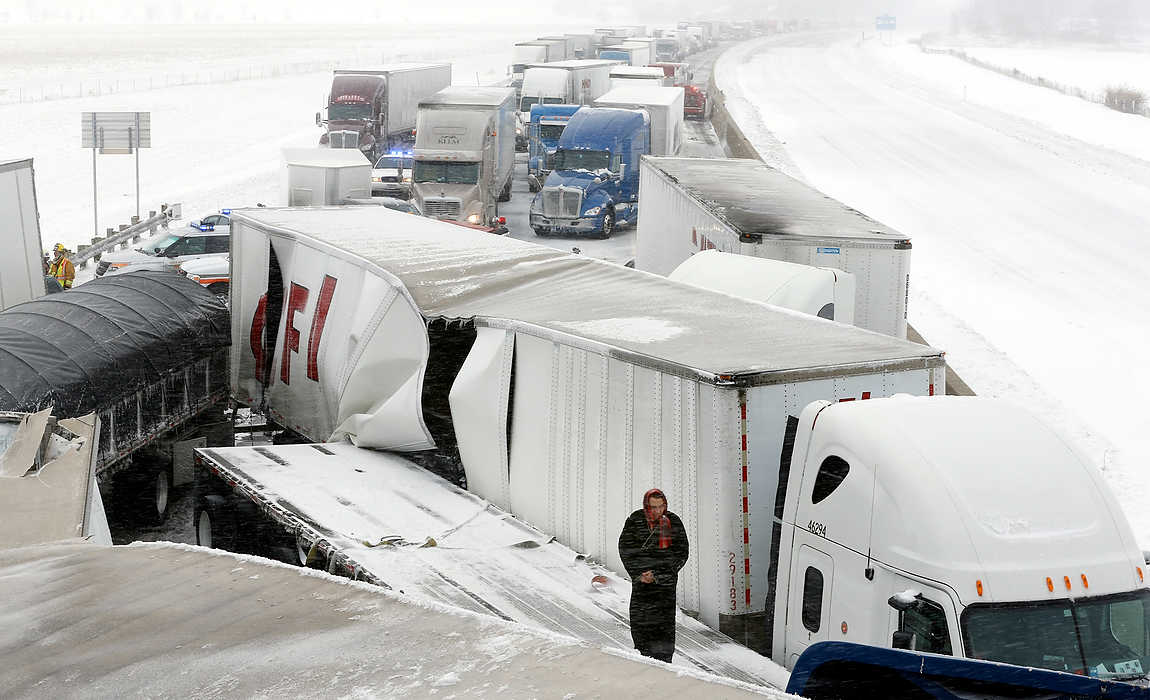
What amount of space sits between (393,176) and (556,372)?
30787 mm

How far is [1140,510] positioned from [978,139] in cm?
4813

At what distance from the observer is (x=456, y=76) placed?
4446 inches

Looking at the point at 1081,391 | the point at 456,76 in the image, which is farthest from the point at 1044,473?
the point at 456,76

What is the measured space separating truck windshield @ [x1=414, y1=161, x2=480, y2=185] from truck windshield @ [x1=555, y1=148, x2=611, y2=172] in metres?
2.47

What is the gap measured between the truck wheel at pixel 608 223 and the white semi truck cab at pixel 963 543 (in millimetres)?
27417

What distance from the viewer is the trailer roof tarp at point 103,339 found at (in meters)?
12.5

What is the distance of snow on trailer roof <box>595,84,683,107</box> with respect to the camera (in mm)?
40281

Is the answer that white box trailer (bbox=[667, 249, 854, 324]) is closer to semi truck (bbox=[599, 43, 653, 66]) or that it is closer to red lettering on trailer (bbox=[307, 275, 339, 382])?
red lettering on trailer (bbox=[307, 275, 339, 382])

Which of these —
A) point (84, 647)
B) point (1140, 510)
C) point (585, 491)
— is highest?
point (84, 647)

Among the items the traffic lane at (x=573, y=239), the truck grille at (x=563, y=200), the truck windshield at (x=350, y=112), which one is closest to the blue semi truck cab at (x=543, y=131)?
the traffic lane at (x=573, y=239)

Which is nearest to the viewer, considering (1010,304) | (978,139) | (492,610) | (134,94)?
(492,610)

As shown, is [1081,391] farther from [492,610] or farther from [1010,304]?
[492,610]

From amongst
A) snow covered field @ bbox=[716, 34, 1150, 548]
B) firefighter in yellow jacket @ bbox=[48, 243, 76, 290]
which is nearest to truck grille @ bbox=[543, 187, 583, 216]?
snow covered field @ bbox=[716, 34, 1150, 548]

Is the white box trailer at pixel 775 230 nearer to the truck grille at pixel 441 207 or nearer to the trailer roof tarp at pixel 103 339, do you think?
the trailer roof tarp at pixel 103 339
